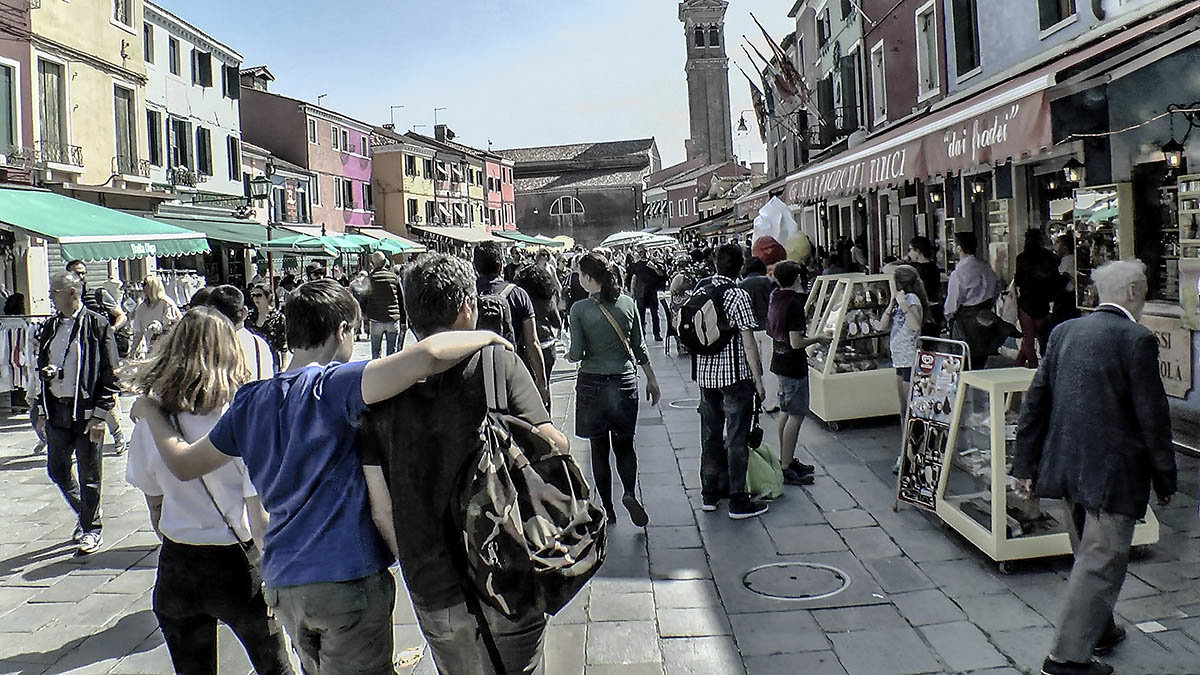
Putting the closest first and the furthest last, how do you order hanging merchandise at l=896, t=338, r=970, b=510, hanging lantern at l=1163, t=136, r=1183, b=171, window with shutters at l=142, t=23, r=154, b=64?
hanging merchandise at l=896, t=338, r=970, b=510
hanging lantern at l=1163, t=136, r=1183, b=171
window with shutters at l=142, t=23, r=154, b=64

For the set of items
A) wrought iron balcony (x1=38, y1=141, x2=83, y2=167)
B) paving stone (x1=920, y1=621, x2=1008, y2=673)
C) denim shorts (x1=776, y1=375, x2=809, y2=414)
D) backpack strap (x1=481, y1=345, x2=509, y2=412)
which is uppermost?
wrought iron balcony (x1=38, y1=141, x2=83, y2=167)

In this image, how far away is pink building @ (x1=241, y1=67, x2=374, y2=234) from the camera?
3831cm

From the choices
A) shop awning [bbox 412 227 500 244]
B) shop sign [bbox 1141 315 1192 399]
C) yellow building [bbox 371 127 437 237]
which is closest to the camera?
shop sign [bbox 1141 315 1192 399]

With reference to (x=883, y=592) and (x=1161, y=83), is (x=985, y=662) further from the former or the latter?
(x=1161, y=83)

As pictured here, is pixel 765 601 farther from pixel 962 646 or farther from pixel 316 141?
pixel 316 141

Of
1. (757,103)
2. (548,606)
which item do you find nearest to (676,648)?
(548,606)

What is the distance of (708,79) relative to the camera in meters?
74.0

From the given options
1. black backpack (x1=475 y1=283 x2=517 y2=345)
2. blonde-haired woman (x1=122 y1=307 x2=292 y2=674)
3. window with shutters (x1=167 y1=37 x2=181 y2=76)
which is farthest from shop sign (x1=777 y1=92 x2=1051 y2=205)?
window with shutters (x1=167 y1=37 x2=181 y2=76)

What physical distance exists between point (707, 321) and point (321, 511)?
382cm

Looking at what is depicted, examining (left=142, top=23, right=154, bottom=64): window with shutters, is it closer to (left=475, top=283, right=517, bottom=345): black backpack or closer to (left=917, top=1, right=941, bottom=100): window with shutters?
(left=917, top=1, right=941, bottom=100): window with shutters

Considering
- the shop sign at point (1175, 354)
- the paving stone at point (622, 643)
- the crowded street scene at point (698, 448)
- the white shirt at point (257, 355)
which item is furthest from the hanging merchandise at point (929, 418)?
the white shirt at point (257, 355)

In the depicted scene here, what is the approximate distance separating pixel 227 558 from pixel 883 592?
319cm

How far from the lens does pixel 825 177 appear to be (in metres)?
10.5

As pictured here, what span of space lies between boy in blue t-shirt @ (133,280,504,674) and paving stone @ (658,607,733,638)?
209 cm
